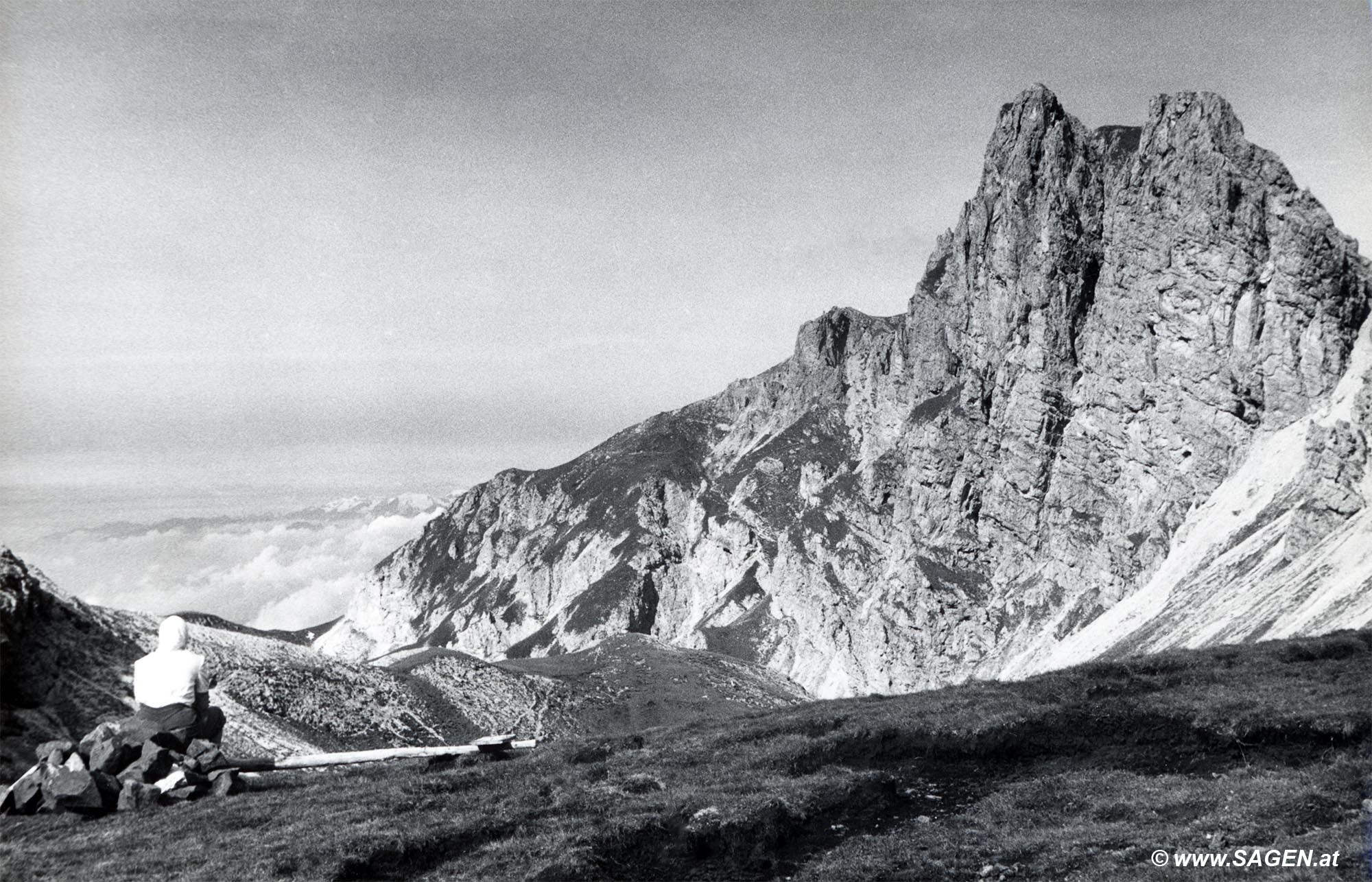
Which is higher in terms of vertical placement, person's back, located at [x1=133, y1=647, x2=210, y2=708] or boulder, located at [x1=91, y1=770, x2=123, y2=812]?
person's back, located at [x1=133, y1=647, x2=210, y2=708]

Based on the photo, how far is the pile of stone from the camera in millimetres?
23078

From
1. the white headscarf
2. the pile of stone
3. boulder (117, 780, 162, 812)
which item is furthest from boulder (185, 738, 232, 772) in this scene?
the white headscarf

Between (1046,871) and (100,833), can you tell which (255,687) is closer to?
(100,833)

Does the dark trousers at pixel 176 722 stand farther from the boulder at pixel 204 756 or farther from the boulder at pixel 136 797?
the boulder at pixel 136 797

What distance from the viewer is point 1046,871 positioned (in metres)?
16.8

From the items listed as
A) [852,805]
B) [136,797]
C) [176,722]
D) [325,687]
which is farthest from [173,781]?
[325,687]

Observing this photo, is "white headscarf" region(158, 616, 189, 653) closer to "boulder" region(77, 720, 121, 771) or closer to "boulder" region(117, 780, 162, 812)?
"boulder" region(77, 720, 121, 771)

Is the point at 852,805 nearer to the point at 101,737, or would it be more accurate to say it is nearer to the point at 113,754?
the point at 113,754

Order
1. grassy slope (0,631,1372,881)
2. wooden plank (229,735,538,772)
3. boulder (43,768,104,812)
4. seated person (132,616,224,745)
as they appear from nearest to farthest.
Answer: grassy slope (0,631,1372,881)
boulder (43,768,104,812)
seated person (132,616,224,745)
wooden plank (229,735,538,772)

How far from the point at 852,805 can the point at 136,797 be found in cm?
1799

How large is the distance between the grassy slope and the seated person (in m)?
2.99

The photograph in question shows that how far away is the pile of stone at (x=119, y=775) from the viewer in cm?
2308

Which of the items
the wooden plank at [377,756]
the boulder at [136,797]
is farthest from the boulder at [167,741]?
the wooden plank at [377,756]

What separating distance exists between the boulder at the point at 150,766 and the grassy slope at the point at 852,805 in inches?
71.4
